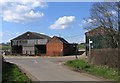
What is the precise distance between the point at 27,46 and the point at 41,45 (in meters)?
4.26

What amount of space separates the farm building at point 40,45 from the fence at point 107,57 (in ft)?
164

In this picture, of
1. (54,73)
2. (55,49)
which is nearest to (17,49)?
(55,49)

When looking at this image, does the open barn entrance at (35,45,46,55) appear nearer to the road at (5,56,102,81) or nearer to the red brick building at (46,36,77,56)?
the red brick building at (46,36,77,56)

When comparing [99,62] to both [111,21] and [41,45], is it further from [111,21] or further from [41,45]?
[41,45]

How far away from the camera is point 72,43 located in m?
94.3

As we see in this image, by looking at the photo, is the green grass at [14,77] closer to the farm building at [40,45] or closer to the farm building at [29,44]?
the farm building at [40,45]

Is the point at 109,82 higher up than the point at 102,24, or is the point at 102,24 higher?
the point at 102,24

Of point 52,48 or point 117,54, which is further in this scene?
point 52,48

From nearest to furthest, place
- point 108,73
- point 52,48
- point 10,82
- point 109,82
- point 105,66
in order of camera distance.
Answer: point 10,82 → point 109,82 → point 108,73 → point 105,66 → point 52,48

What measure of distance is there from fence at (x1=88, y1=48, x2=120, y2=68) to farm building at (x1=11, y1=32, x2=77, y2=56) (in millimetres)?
49910

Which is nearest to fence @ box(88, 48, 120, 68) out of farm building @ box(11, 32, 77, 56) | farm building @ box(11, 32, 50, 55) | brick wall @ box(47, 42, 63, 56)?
brick wall @ box(47, 42, 63, 56)

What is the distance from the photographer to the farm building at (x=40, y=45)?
85.1 m

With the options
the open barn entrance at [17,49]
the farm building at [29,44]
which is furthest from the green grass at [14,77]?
the open barn entrance at [17,49]

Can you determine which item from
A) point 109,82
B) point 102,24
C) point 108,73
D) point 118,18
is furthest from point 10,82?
point 102,24
